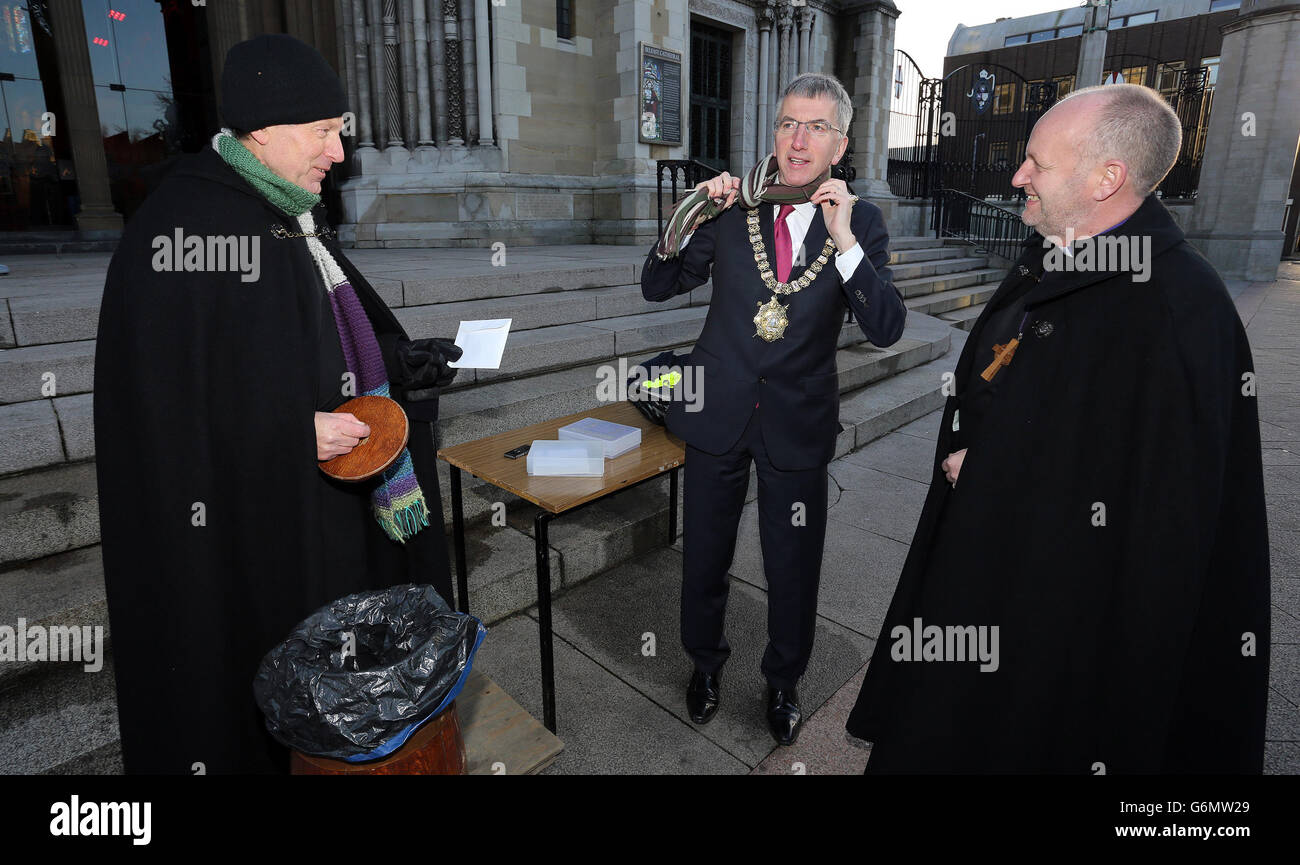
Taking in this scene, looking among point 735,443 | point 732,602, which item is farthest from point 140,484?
point 732,602

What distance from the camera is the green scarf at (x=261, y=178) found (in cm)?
188

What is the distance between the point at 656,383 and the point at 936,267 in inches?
395

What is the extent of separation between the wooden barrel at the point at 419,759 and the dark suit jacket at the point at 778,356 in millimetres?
1283

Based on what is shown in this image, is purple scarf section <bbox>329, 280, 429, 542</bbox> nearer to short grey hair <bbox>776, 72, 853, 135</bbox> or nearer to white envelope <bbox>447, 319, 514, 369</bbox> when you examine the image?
white envelope <bbox>447, 319, 514, 369</bbox>

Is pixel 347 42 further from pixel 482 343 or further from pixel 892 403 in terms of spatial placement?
pixel 482 343

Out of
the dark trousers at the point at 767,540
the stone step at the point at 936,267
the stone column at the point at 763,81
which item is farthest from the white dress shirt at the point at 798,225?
the stone column at the point at 763,81

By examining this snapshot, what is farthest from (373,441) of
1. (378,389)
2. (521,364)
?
(521,364)

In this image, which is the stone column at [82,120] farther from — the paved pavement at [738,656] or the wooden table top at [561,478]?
the paved pavement at [738,656]

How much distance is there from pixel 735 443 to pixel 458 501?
50.3 inches

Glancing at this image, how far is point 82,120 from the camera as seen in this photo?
8.05 m

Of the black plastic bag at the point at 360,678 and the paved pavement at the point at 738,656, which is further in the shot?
the paved pavement at the point at 738,656

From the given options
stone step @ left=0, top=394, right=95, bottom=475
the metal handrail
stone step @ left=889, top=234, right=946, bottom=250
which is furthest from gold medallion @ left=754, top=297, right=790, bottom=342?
stone step @ left=889, top=234, right=946, bottom=250
